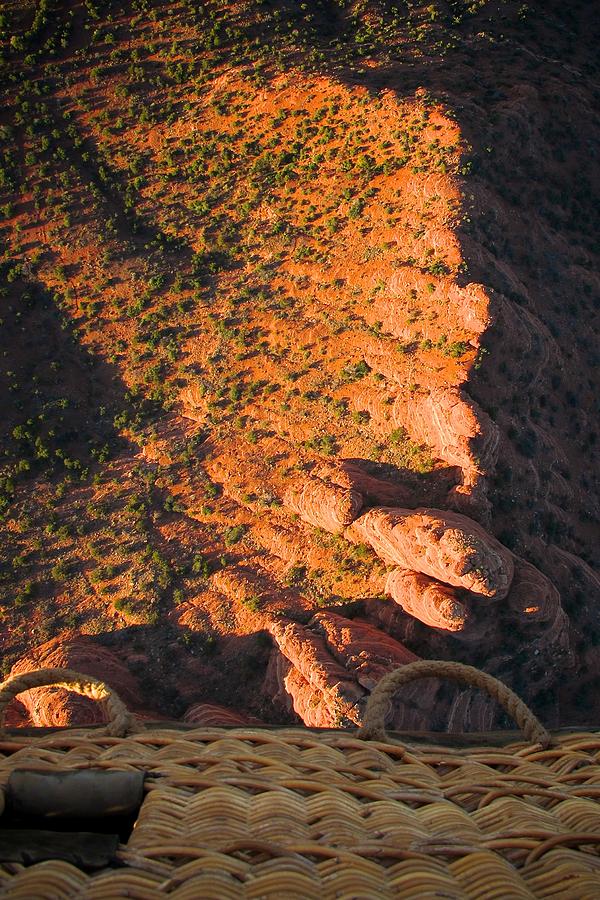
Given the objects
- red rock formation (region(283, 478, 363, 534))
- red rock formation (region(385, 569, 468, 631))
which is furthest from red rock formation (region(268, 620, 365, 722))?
red rock formation (region(283, 478, 363, 534))

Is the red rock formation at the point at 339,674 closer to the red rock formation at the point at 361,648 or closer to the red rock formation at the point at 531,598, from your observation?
the red rock formation at the point at 361,648

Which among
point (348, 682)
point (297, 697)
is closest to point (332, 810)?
point (348, 682)

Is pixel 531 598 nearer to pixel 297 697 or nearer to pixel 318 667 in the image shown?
pixel 318 667

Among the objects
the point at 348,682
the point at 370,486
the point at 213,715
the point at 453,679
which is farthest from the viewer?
the point at 370,486

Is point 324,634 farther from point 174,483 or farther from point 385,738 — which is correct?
point 385,738

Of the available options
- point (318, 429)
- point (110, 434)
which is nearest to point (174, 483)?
point (110, 434)

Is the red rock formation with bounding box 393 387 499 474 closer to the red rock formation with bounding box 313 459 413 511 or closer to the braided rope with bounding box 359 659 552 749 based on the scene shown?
the red rock formation with bounding box 313 459 413 511
